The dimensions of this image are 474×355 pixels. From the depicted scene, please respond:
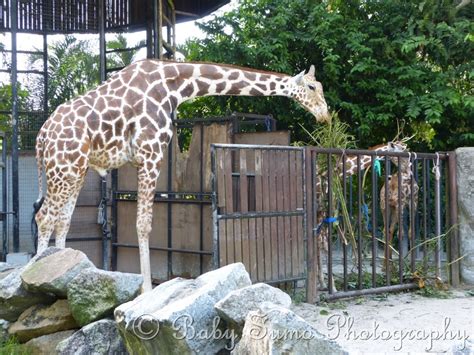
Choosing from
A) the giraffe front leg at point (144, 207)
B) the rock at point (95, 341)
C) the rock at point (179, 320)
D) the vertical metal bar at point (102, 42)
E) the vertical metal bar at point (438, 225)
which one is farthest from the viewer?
the vertical metal bar at point (102, 42)

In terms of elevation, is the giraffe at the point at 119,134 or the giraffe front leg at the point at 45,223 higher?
the giraffe at the point at 119,134

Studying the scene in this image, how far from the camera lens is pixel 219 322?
411 centimetres

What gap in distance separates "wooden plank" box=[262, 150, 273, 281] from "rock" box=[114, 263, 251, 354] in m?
2.10

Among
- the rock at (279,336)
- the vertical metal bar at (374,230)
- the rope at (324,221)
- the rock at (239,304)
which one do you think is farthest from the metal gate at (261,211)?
the rock at (279,336)

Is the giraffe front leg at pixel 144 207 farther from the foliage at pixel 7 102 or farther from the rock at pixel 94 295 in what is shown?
the foliage at pixel 7 102

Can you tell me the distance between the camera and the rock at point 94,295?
4746mm

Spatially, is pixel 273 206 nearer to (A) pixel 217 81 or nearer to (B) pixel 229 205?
(B) pixel 229 205

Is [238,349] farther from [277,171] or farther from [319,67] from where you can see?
[319,67]

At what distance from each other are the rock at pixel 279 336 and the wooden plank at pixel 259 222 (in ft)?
9.03

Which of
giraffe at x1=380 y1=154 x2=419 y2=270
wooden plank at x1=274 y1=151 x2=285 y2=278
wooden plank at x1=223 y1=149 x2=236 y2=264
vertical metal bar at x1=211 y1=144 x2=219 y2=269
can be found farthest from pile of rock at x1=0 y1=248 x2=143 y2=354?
giraffe at x1=380 y1=154 x2=419 y2=270

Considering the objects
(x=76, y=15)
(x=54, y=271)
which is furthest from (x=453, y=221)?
(x=76, y=15)

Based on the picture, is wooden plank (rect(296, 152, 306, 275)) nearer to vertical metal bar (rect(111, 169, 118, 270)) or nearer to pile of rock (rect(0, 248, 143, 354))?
pile of rock (rect(0, 248, 143, 354))

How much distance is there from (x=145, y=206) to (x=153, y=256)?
1200 millimetres

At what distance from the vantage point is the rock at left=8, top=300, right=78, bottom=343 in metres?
5.02
